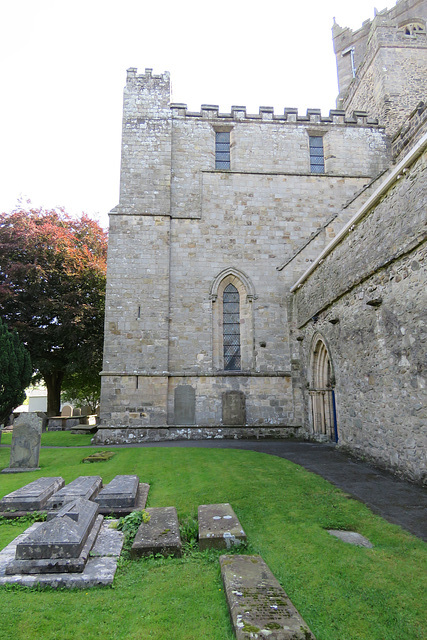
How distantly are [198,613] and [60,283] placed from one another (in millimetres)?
18162

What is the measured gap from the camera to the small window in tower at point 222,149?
650 inches

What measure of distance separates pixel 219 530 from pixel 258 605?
4.62 feet

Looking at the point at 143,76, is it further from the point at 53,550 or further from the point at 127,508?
the point at 53,550

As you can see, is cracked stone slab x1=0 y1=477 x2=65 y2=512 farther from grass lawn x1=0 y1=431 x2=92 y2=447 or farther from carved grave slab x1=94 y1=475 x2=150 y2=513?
grass lawn x1=0 y1=431 x2=92 y2=447

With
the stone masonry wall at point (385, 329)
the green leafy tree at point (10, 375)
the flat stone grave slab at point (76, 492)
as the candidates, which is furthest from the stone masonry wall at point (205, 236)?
the flat stone grave slab at point (76, 492)

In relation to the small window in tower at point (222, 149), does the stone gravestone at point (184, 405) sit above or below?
below

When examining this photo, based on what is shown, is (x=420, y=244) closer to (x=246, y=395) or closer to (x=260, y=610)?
(x=260, y=610)

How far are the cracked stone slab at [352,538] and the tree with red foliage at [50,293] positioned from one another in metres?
15.3

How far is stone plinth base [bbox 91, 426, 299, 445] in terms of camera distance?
43.5ft

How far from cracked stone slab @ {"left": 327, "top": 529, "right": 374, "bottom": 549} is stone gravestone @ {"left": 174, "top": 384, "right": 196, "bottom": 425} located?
9.71 meters

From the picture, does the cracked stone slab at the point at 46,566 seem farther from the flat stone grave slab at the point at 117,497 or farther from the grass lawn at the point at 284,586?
the flat stone grave slab at the point at 117,497

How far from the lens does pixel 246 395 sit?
1418 centimetres

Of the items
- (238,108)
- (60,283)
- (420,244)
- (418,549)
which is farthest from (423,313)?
(60,283)

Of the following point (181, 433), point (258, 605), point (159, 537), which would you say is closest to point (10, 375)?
point (181, 433)
